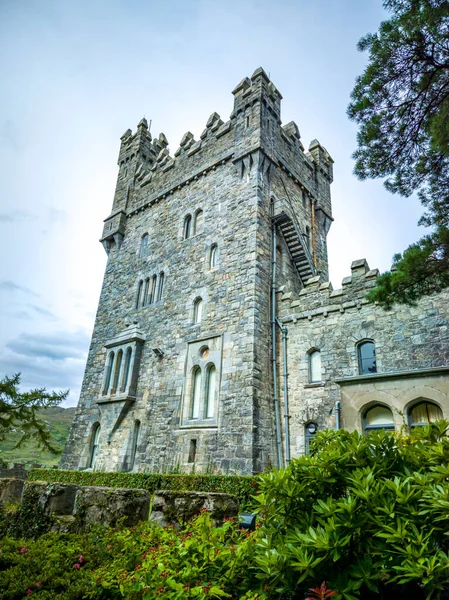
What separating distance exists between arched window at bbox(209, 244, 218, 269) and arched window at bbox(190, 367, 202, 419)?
421 centimetres

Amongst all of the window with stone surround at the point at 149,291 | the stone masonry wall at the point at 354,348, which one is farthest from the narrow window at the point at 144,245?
the stone masonry wall at the point at 354,348

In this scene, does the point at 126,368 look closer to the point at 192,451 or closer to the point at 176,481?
the point at 192,451

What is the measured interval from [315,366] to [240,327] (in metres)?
2.83

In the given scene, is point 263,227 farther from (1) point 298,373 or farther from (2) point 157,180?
(2) point 157,180

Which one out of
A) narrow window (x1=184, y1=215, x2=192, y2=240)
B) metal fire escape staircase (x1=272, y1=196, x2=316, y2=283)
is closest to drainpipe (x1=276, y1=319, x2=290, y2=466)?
metal fire escape staircase (x1=272, y1=196, x2=316, y2=283)

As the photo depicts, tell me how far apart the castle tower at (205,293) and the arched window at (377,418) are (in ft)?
11.7

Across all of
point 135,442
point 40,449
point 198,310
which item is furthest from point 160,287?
point 40,449

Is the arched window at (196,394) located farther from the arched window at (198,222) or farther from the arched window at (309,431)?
the arched window at (198,222)

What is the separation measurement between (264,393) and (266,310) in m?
2.98

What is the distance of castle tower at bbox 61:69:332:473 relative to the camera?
1277cm

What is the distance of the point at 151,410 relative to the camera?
49.2ft

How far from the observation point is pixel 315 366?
12867 mm

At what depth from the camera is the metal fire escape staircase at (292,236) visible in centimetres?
1545

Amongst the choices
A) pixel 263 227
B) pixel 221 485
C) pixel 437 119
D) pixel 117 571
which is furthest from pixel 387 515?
pixel 263 227
